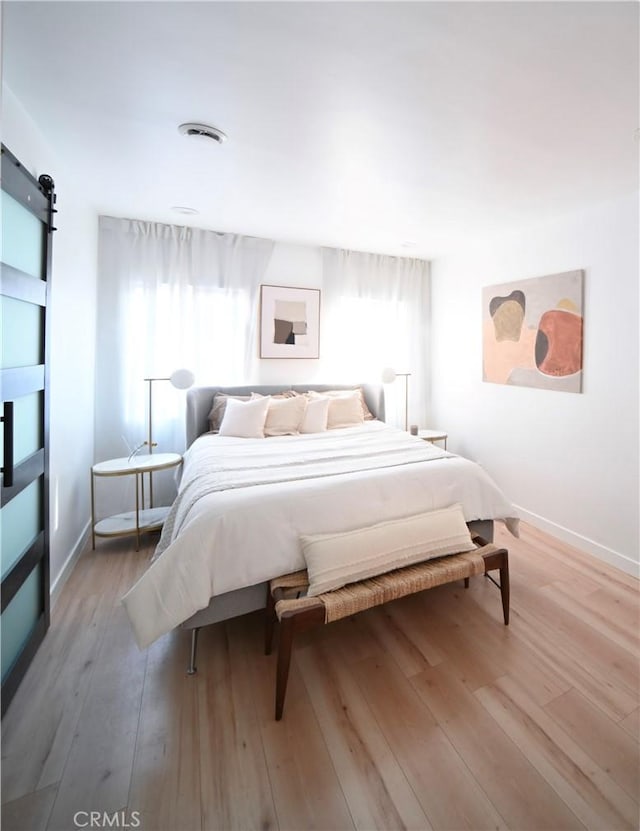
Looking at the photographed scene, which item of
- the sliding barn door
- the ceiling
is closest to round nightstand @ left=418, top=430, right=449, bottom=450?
the ceiling

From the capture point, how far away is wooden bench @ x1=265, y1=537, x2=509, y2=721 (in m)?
1.53

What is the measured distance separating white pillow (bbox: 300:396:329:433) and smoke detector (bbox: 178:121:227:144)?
202 cm

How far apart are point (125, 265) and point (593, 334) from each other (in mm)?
3772

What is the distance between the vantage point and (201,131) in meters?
1.92

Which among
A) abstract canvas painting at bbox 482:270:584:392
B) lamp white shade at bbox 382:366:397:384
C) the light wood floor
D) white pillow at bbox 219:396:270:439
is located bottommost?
the light wood floor

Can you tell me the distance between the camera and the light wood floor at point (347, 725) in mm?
1214

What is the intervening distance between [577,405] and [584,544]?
3.45ft

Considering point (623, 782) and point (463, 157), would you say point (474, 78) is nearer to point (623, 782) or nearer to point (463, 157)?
point (463, 157)

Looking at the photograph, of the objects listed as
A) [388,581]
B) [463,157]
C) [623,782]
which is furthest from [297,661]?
[463,157]

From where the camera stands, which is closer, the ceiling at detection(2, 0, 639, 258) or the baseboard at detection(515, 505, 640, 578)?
the ceiling at detection(2, 0, 639, 258)

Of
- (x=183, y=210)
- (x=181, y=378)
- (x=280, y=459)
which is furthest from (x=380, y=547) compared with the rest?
(x=183, y=210)

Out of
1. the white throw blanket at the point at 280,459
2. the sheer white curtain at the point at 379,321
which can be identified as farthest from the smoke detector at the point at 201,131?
the sheer white curtain at the point at 379,321

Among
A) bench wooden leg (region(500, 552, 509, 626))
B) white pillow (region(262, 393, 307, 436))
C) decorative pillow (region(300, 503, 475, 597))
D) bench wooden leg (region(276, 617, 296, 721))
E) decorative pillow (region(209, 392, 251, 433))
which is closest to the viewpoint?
bench wooden leg (region(276, 617, 296, 721))

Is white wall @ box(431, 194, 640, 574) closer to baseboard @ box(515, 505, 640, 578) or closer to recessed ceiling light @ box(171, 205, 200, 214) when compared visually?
baseboard @ box(515, 505, 640, 578)
